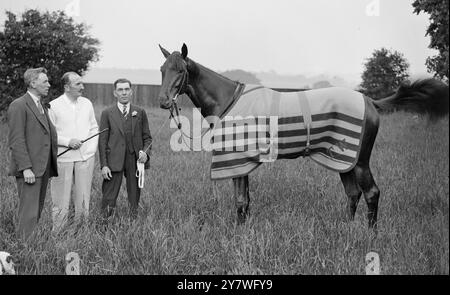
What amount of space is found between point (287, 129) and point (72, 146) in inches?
89.1

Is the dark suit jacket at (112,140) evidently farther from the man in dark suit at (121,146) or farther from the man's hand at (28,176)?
the man's hand at (28,176)

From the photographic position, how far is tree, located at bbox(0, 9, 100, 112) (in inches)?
454

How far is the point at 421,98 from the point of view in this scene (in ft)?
13.3

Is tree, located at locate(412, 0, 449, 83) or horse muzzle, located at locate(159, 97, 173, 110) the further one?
tree, located at locate(412, 0, 449, 83)

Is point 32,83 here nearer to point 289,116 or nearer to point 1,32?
point 289,116

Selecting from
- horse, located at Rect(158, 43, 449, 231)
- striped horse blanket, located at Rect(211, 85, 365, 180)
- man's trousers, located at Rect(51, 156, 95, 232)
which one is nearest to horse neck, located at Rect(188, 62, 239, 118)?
horse, located at Rect(158, 43, 449, 231)

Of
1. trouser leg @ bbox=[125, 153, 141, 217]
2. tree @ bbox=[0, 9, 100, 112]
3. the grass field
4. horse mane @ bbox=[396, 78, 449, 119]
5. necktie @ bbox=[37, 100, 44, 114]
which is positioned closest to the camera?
the grass field

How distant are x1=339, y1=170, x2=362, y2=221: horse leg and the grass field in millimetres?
125

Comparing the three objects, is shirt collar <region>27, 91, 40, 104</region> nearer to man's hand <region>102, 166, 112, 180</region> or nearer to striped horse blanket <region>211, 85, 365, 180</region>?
man's hand <region>102, 166, 112, 180</region>

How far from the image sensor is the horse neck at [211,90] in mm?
4078

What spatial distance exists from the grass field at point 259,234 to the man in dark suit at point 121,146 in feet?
1.07

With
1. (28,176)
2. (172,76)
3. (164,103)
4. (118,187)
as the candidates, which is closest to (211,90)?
(172,76)

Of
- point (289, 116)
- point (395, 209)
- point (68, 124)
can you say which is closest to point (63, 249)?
point (68, 124)

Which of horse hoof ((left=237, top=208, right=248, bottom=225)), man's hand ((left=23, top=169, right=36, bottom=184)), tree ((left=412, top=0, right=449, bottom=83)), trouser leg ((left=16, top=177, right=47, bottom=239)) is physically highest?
tree ((left=412, top=0, right=449, bottom=83))
